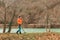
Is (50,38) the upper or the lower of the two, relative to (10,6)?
lower

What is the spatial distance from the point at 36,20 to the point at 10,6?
25.6 m

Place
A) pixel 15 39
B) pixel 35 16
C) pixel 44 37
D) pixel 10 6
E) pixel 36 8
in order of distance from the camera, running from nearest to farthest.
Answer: pixel 15 39, pixel 44 37, pixel 10 6, pixel 36 8, pixel 35 16

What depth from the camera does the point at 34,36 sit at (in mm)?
18594

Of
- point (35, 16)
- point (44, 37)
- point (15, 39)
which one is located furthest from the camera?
point (35, 16)

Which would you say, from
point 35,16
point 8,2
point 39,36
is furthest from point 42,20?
point 39,36

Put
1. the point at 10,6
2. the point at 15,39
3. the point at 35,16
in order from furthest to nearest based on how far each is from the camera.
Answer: the point at 35,16
the point at 10,6
the point at 15,39

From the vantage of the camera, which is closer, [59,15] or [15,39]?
[15,39]

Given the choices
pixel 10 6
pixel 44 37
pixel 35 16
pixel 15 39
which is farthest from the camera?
pixel 35 16

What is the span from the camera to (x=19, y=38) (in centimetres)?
1758

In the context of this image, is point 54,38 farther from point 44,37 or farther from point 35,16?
point 35,16

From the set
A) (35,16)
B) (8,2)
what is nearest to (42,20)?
(35,16)

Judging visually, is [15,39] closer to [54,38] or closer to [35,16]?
[54,38]

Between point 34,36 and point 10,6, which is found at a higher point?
point 10,6

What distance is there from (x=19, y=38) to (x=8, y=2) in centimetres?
853
